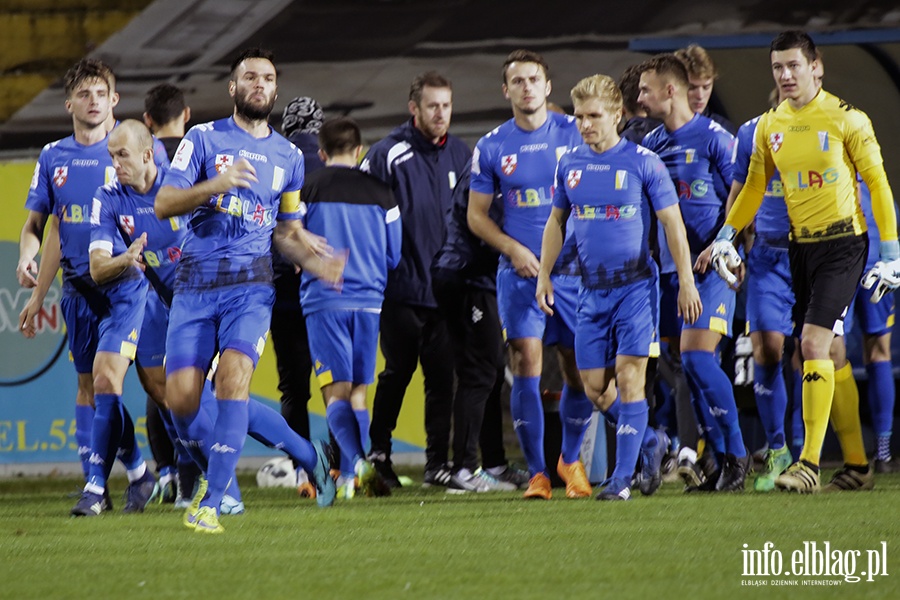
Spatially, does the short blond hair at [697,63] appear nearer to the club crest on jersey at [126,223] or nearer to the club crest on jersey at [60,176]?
the club crest on jersey at [126,223]

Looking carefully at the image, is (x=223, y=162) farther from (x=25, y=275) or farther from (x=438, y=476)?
(x=438, y=476)

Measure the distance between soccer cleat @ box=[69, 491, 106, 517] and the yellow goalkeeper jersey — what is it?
3497 mm

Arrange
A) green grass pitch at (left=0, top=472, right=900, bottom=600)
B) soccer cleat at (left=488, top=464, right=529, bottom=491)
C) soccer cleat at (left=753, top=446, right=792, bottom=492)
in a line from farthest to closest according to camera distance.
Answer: soccer cleat at (left=488, top=464, right=529, bottom=491)
soccer cleat at (left=753, top=446, right=792, bottom=492)
green grass pitch at (left=0, top=472, right=900, bottom=600)

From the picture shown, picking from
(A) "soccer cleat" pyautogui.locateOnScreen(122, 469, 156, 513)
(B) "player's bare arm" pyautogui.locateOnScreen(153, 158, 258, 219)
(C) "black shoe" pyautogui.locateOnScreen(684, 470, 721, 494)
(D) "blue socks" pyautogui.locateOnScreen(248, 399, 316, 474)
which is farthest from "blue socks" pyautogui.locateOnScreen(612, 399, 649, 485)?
(A) "soccer cleat" pyautogui.locateOnScreen(122, 469, 156, 513)

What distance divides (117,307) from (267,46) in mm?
4857

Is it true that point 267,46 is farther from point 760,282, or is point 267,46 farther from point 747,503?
point 747,503

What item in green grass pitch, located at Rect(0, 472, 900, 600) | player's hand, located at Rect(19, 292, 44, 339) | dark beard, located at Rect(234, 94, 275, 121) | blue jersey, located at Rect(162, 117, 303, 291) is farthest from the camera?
player's hand, located at Rect(19, 292, 44, 339)

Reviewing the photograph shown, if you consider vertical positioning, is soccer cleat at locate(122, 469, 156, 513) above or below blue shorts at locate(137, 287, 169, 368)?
below

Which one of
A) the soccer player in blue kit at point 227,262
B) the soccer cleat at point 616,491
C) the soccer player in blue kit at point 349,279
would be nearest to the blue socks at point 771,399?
the soccer cleat at point 616,491

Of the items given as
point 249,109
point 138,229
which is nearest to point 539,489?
point 138,229

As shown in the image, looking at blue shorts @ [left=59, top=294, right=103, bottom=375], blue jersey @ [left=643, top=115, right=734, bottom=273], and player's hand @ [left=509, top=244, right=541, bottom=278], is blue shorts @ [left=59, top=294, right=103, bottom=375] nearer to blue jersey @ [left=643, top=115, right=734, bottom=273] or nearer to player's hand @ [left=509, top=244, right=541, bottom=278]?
player's hand @ [left=509, top=244, right=541, bottom=278]

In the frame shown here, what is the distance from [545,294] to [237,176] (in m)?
2.05

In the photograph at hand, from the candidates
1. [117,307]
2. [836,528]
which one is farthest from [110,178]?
[836,528]

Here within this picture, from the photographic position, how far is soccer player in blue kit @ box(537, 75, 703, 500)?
22.5ft
